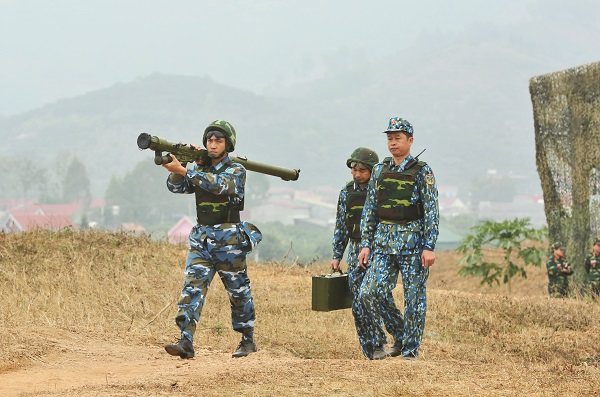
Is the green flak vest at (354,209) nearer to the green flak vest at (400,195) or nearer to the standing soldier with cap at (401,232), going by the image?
the standing soldier with cap at (401,232)

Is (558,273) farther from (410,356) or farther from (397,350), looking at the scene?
(410,356)

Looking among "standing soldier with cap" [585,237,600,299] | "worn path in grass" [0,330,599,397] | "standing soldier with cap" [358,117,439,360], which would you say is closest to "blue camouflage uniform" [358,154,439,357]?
"standing soldier with cap" [358,117,439,360]

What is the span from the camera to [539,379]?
6.91 metres

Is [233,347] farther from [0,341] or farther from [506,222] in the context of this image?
[506,222]

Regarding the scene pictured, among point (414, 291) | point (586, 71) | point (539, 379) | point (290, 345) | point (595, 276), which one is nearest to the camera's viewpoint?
point (539, 379)

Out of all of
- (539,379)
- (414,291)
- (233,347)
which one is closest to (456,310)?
(233,347)

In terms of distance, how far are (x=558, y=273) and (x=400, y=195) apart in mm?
9841

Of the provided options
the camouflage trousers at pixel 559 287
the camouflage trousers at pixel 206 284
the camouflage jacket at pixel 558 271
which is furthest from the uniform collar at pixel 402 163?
the camouflage jacket at pixel 558 271

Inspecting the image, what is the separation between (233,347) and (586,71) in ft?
38.0

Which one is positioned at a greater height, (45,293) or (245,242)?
(245,242)

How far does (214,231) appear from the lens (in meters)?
8.09

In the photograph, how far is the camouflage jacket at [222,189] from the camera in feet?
25.8

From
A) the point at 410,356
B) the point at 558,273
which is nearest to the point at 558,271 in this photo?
the point at 558,273

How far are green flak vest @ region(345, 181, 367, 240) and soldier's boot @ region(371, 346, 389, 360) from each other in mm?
1133
